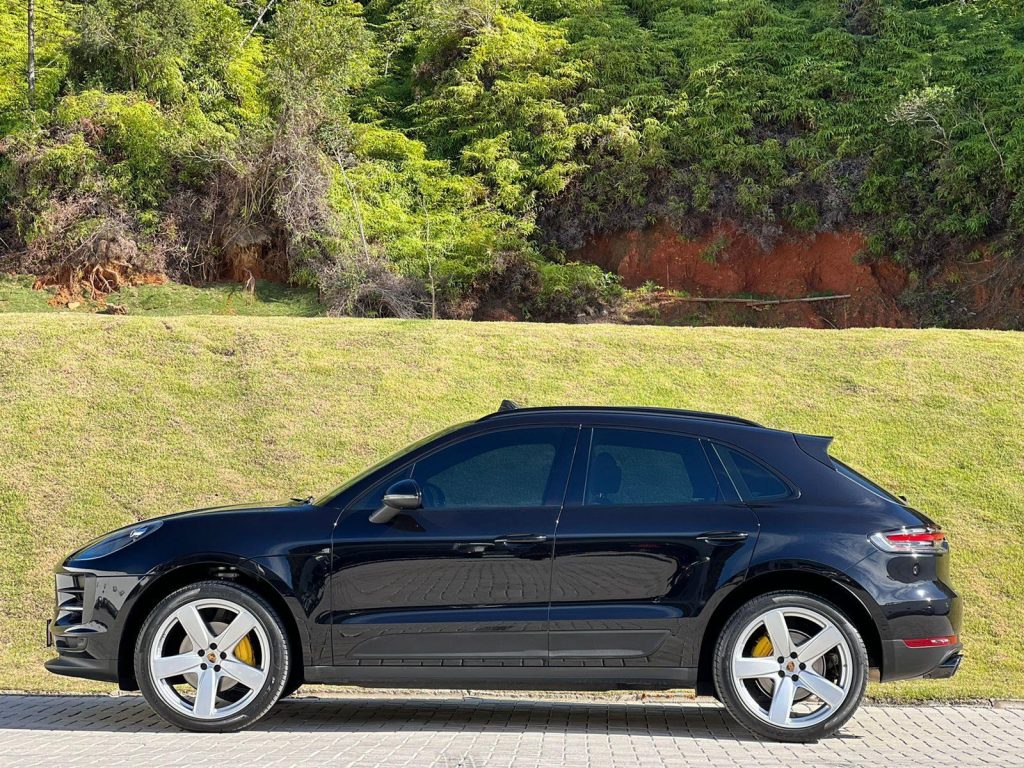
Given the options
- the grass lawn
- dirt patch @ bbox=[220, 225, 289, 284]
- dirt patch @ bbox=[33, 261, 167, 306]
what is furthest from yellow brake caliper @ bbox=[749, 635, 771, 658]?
dirt patch @ bbox=[33, 261, 167, 306]

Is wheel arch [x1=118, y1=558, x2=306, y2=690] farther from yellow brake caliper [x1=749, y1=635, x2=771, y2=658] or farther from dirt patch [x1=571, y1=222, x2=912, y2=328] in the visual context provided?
dirt patch [x1=571, y1=222, x2=912, y2=328]

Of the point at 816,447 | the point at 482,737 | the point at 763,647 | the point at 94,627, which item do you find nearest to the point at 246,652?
the point at 94,627

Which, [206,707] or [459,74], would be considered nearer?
[206,707]

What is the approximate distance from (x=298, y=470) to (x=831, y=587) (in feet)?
19.8

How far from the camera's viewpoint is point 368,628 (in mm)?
5492

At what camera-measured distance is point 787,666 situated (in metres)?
5.46

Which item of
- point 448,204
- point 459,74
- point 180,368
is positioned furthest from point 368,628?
point 459,74

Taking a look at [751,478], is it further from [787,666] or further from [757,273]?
[757,273]

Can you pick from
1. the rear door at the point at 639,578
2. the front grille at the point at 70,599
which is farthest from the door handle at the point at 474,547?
the front grille at the point at 70,599

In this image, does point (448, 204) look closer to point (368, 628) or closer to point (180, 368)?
point (180, 368)

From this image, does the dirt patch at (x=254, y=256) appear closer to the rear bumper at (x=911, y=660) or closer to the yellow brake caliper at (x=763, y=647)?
the yellow brake caliper at (x=763, y=647)

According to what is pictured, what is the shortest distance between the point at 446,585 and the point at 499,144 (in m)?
21.4

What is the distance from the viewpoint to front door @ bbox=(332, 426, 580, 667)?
5457mm

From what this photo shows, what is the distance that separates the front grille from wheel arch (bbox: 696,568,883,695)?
319 cm
